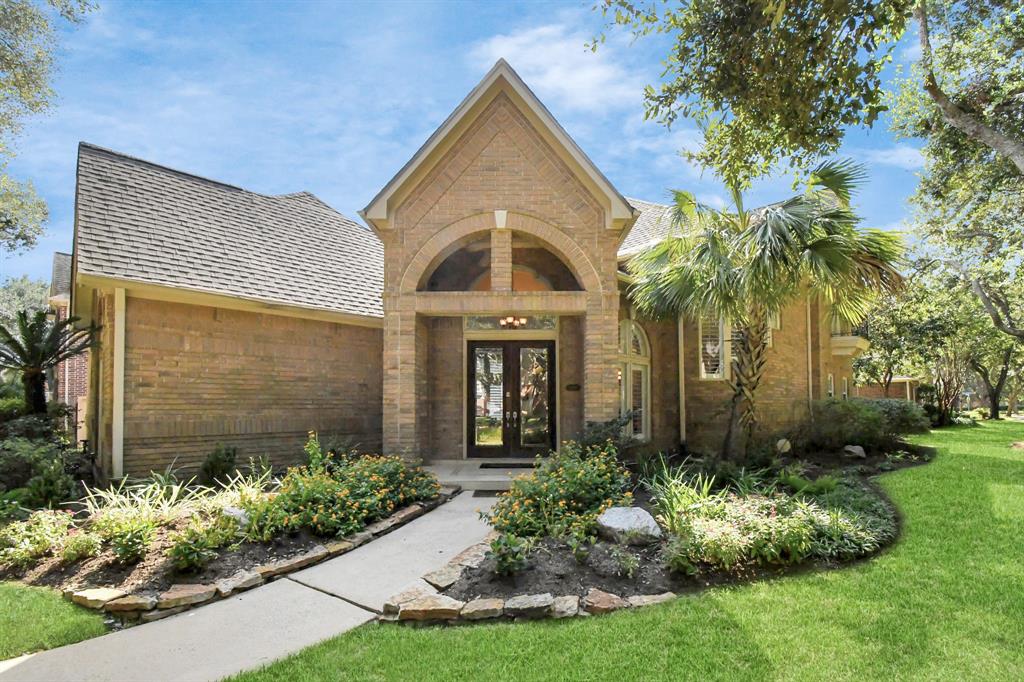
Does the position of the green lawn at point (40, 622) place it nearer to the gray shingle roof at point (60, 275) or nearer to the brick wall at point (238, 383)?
the brick wall at point (238, 383)

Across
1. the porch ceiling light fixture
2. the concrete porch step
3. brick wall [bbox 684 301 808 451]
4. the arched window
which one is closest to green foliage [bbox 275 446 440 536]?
the concrete porch step

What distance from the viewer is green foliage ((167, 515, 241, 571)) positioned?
5637 mm

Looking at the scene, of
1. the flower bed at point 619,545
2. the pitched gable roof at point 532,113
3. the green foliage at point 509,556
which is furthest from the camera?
the pitched gable roof at point 532,113

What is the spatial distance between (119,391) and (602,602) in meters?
8.40

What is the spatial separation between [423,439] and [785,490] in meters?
6.54

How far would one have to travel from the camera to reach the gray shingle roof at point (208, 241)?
955 cm

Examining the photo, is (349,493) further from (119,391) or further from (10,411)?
(10,411)

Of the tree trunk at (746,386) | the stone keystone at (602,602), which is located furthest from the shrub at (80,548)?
the tree trunk at (746,386)

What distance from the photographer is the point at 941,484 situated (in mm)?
8945

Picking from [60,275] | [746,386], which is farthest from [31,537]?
[60,275]

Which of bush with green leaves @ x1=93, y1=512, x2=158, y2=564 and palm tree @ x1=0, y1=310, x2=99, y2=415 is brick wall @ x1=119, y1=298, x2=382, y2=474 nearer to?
palm tree @ x1=0, y1=310, x2=99, y2=415

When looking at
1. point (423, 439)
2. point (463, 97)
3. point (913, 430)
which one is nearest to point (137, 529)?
point (423, 439)

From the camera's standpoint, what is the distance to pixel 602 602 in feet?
16.1

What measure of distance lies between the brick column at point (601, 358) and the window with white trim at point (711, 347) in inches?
157
